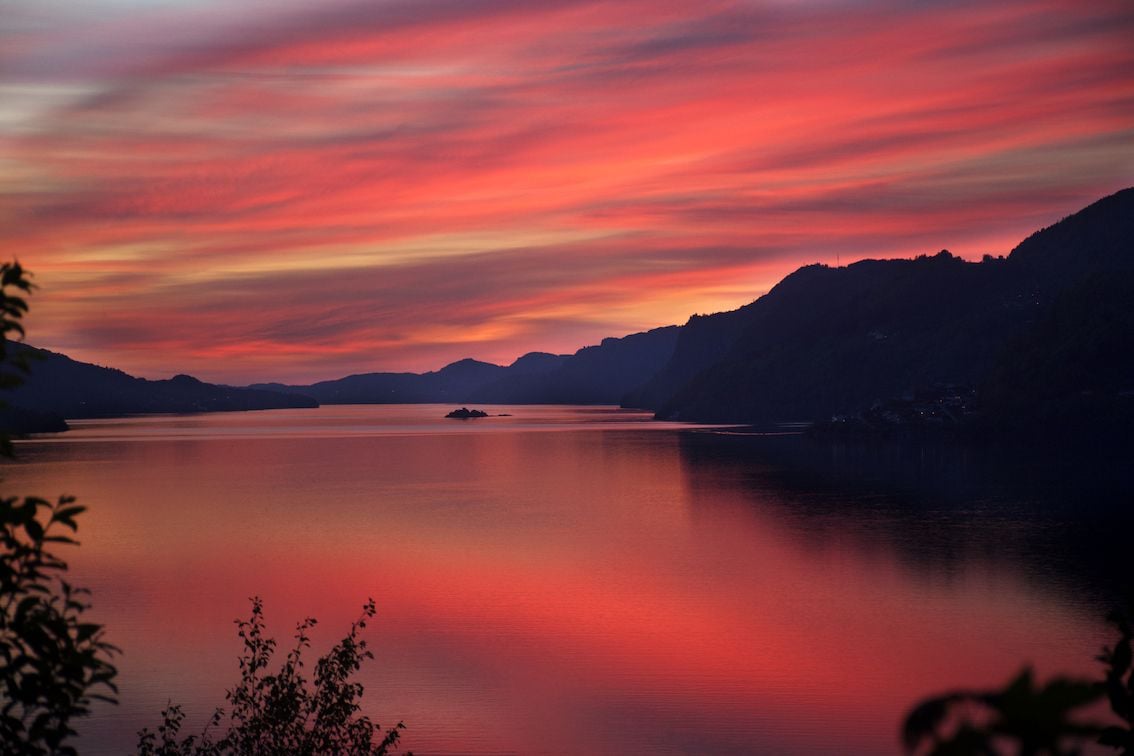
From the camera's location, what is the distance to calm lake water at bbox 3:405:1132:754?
3984 centimetres

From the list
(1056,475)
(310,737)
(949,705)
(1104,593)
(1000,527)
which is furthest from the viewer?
(1056,475)

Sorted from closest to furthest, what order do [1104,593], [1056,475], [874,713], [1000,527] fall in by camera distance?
[874,713], [1104,593], [1000,527], [1056,475]

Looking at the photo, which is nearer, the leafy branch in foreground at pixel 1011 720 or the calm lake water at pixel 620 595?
the leafy branch in foreground at pixel 1011 720

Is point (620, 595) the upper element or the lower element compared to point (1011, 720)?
lower

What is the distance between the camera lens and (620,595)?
209ft

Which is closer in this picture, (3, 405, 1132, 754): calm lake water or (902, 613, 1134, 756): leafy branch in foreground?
(902, 613, 1134, 756): leafy branch in foreground

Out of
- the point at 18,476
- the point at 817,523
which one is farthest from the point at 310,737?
the point at 18,476

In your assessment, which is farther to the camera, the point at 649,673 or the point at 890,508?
the point at 890,508

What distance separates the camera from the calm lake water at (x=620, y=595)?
3984cm

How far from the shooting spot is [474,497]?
389 feet

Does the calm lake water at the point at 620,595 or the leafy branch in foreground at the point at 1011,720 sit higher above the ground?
the leafy branch in foreground at the point at 1011,720

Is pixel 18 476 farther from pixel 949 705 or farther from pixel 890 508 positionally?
pixel 949 705

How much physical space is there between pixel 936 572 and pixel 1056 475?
3190 inches

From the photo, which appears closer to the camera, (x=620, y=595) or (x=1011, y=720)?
(x=1011, y=720)
